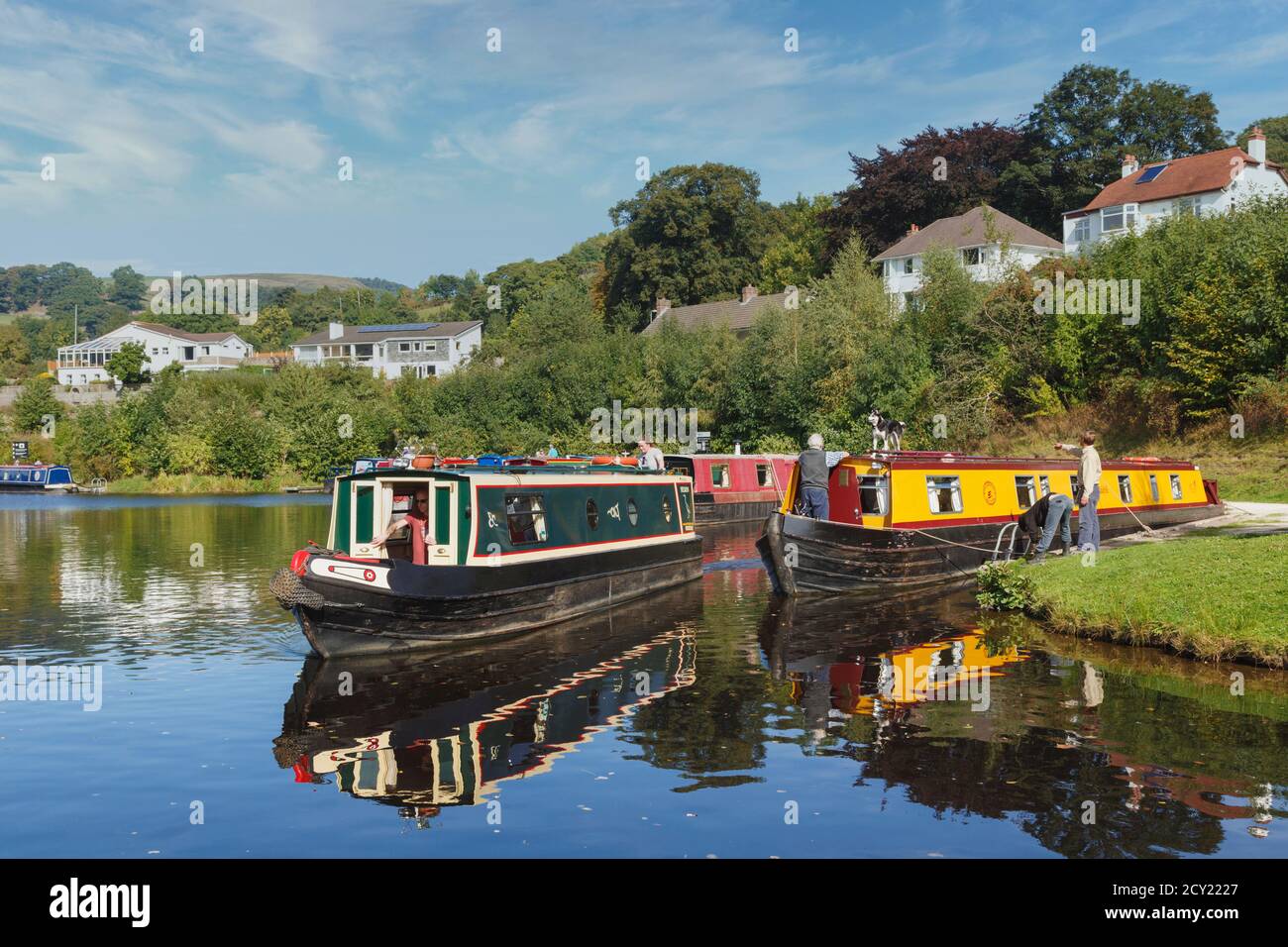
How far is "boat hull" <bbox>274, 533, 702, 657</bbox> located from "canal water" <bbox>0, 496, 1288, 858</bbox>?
399mm

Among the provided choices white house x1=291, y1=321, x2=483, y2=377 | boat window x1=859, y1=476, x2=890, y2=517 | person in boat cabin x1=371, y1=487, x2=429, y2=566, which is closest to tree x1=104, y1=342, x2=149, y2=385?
white house x1=291, y1=321, x2=483, y2=377

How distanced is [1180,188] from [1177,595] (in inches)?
1947

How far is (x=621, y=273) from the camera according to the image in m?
85.4

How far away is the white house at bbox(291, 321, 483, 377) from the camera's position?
103438 mm

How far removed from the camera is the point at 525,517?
17422 mm

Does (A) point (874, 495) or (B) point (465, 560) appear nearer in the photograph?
(B) point (465, 560)

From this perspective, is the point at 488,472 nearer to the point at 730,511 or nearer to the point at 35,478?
the point at 730,511

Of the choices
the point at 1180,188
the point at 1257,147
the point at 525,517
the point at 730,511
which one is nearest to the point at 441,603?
the point at 525,517
